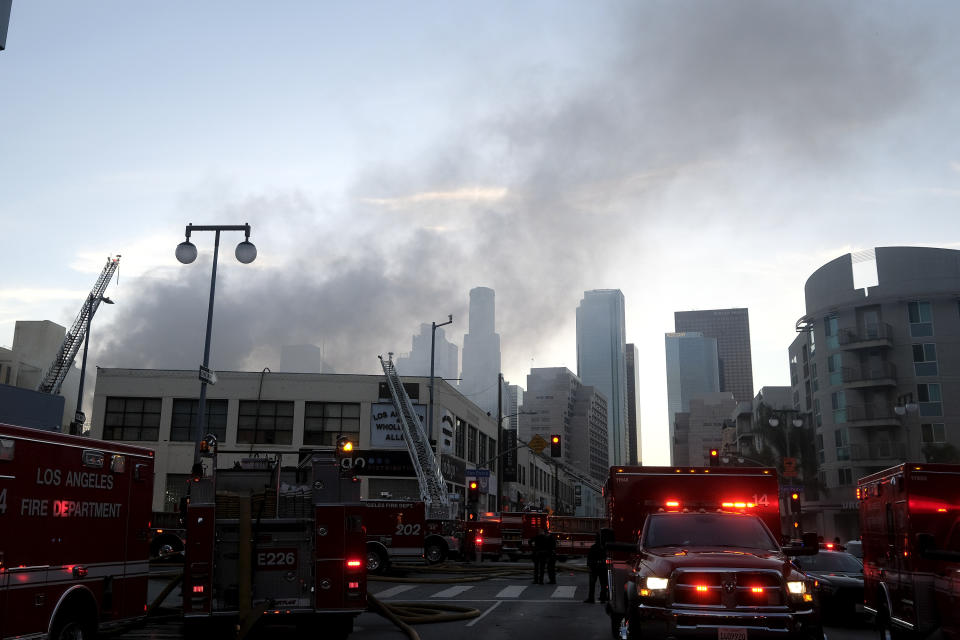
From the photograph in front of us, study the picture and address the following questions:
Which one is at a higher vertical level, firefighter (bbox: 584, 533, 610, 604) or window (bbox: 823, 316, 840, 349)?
window (bbox: 823, 316, 840, 349)

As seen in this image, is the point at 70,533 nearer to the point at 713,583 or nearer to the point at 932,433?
the point at 713,583

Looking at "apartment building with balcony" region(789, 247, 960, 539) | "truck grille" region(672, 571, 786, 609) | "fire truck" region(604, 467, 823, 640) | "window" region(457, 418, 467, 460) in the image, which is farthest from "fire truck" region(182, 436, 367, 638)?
"apartment building with balcony" region(789, 247, 960, 539)

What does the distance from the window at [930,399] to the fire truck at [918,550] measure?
59.5 meters

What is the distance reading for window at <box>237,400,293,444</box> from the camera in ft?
184

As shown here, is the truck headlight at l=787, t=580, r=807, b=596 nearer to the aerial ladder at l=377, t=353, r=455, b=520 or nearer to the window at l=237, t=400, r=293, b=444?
the aerial ladder at l=377, t=353, r=455, b=520

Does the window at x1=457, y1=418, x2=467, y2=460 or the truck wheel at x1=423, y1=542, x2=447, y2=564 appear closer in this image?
the truck wheel at x1=423, y1=542, x2=447, y2=564

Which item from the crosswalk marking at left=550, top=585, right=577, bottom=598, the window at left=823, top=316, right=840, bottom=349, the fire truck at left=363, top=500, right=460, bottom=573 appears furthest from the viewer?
the window at left=823, top=316, right=840, bottom=349

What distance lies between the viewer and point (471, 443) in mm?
69562

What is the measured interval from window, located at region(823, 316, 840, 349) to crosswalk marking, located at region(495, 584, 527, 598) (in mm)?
55635

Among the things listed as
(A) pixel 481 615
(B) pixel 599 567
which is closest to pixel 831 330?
(B) pixel 599 567

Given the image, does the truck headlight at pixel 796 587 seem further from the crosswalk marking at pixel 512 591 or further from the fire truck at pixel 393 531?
the fire truck at pixel 393 531

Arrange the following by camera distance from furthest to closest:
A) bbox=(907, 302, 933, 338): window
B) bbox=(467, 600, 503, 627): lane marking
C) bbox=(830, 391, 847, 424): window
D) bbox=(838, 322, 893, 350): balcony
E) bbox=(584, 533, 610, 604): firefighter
→ bbox=(830, 391, 847, 424): window < bbox=(838, 322, 893, 350): balcony < bbox=(907, 302, 933, 338): window < bbox=(584, 533, 610, 604): firefighter < bbox=(467, 600, 503, 627): lane marking

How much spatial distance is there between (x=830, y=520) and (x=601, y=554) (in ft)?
196

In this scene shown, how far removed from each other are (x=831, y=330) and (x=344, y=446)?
66381 mm
